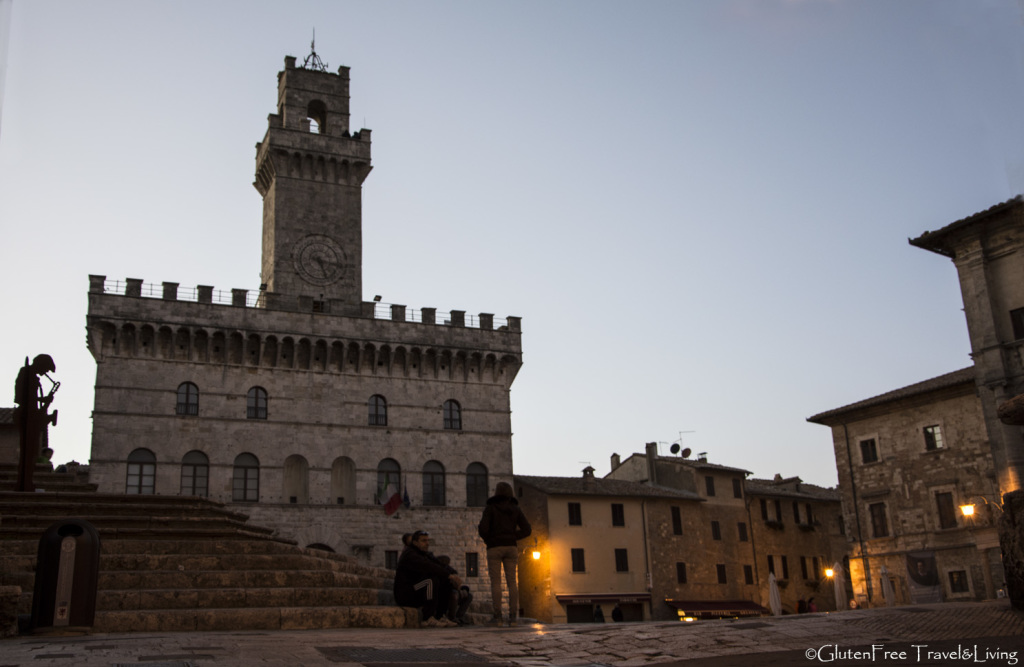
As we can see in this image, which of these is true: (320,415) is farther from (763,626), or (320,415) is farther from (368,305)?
(763,626)

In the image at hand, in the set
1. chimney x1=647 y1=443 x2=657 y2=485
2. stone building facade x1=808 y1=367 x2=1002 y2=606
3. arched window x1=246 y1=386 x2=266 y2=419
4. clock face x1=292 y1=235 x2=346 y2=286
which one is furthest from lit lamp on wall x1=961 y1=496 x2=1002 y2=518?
clock face x1=292 y1=235 x2=346 y2=286

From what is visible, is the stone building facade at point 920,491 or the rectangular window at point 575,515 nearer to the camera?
the stone building facade at point 920,491

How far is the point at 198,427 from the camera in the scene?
1358 inches

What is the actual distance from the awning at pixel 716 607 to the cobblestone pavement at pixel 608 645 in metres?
30.3

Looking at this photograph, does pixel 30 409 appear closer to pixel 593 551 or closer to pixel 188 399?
pixel 188 399

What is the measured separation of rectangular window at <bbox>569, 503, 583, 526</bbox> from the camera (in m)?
40.8

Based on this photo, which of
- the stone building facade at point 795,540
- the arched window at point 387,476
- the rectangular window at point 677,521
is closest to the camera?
the arched window at point 387,476

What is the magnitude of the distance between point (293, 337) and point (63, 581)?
25833mm

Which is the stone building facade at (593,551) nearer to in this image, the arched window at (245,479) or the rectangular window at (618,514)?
the rectangular window at (618,514)

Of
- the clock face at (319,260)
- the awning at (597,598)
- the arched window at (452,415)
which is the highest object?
the clock face at (319,260)

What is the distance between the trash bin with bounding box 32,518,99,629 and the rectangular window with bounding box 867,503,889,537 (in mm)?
30928

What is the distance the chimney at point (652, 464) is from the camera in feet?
157

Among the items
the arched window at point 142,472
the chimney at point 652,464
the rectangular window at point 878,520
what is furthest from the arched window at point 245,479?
the rectangular window at point 878,520

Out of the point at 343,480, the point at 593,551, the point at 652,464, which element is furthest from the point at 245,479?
the point at 652,464
